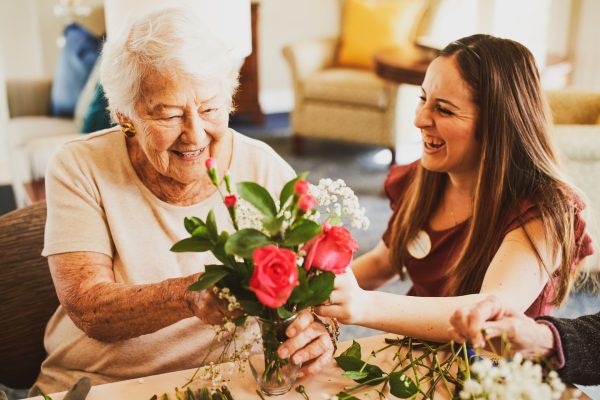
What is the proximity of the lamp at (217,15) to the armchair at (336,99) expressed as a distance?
256 cm

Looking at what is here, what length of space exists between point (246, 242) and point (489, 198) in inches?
31.8

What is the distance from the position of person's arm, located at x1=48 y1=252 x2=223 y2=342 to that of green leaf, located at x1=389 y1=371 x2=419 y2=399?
319mm

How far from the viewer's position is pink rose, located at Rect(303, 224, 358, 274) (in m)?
0.96

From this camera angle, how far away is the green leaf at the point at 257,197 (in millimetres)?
938

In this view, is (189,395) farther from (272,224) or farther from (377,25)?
(377,25)

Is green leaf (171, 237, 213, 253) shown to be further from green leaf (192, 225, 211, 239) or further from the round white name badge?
the round white name badge

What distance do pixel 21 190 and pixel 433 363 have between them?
117 inches

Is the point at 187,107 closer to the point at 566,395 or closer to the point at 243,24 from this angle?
the point at 243,24

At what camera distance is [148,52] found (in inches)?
53.2

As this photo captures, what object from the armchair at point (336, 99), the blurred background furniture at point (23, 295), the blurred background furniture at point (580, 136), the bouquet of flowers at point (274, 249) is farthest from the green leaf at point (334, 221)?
the armchair at point (336, 99)

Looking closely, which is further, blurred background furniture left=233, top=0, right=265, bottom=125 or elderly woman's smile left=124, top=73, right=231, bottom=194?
blurred background furniture left=233, top=0, right=265, bottom=125

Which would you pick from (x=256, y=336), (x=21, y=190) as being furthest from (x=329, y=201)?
(x=21, y=190)

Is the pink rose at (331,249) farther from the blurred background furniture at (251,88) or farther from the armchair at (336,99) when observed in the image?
the blurred background furniture at (251,88)

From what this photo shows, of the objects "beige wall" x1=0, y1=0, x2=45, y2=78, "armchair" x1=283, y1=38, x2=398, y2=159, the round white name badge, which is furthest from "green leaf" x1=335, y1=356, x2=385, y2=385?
"beige wall" x1=0, y1=0, x2=45, y2=78
